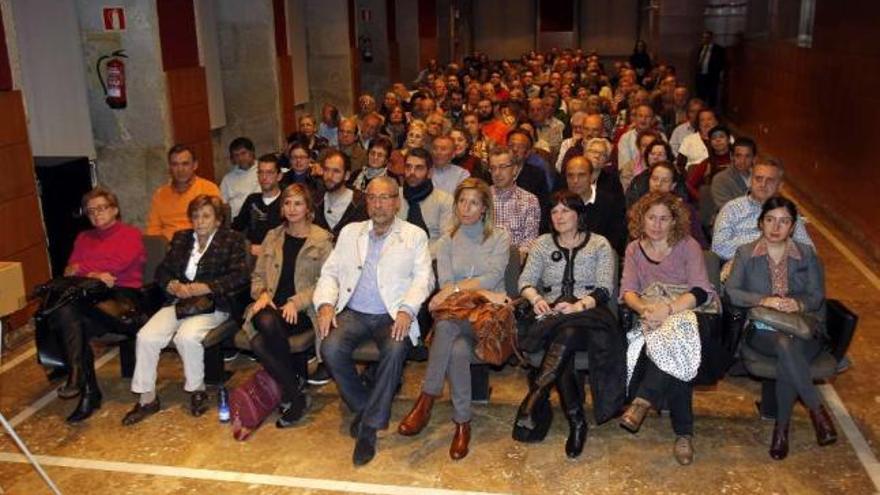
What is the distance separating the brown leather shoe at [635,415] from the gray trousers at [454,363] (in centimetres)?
83

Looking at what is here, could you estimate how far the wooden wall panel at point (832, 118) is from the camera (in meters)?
7.99

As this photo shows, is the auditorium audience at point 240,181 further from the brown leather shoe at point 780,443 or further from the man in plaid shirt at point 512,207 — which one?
the brown leather shoe at point 780,443

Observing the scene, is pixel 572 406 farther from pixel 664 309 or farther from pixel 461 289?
pixel 461 289

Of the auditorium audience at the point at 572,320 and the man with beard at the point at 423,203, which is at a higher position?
the man with beard at the point at 423,203

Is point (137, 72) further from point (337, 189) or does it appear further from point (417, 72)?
point (417, 72)

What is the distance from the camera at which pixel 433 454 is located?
15.0 ft

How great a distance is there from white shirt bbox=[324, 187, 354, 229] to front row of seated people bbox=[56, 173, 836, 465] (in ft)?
2.92

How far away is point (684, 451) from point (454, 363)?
1.28 meters

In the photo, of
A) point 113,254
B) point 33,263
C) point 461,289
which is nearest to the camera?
point 461,289

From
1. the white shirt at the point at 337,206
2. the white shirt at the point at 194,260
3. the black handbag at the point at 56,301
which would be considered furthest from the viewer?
the white shirt at the point at 337,206

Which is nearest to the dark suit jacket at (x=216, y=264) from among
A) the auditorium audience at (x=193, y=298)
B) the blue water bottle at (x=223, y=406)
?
the auditorium audience at (x=193, y=298)

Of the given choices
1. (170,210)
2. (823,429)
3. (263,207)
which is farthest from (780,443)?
(170,210)

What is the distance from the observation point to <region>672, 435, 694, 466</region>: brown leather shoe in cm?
438

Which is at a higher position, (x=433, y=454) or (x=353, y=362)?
(x=353, y=362)
